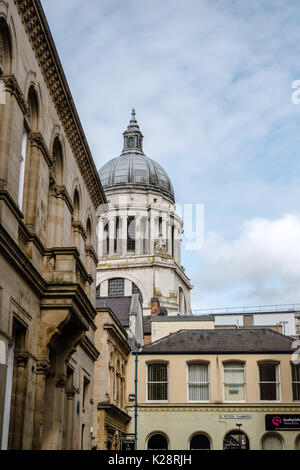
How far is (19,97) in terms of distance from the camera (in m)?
18.1

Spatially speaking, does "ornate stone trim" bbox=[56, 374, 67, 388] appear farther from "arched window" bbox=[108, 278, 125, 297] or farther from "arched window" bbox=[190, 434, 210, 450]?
"arched window" bbox=[108, 278, 125, 297]

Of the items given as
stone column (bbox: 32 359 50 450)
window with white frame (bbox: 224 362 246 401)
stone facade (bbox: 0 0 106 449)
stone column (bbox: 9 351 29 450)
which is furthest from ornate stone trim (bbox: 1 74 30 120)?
window with white frame (bbox: 224 362 246 401)

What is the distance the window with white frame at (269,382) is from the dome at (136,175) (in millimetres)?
37888

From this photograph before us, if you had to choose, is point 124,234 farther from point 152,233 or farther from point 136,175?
point 136,175

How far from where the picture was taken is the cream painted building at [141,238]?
246 ft

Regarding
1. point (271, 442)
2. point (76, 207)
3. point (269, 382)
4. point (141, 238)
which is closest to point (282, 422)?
point (271, 442)

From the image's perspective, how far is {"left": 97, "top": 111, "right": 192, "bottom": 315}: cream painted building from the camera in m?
75.0

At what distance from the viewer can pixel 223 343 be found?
4822 centimetres

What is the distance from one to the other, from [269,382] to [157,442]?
8.23m

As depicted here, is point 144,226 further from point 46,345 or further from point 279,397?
point 46,345

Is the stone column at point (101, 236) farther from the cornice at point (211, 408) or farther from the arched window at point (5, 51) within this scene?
the arched window at point (5, 51)

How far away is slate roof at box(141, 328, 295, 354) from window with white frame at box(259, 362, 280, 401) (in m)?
1.14
